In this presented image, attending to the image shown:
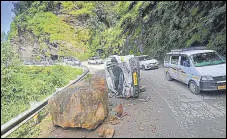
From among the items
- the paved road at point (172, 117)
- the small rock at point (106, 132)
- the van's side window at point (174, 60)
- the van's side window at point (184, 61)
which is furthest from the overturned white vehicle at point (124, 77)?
the small rock at point (106, 132)

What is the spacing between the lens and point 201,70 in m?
8.63

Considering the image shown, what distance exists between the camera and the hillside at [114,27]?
575 inches

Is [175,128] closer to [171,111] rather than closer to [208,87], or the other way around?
[171,111]

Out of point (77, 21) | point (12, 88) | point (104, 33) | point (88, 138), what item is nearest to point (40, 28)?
point (77, 21)

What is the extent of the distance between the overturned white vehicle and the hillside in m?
5.87

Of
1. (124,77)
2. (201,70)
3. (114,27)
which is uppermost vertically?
(114,27)

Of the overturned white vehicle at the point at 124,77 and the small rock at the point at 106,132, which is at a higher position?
the overturned white vehicle at the point at 124,77

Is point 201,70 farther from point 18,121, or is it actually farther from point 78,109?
point 18,121

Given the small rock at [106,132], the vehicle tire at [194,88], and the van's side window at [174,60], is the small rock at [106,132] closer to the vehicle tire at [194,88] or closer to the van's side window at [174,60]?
the vehicle tire at [194,88]

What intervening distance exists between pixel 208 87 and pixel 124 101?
3465 millimetres

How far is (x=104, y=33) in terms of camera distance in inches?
1839

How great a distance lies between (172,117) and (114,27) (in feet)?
122

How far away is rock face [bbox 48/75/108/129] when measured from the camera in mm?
6109

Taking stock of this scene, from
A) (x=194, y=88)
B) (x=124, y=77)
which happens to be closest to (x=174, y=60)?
(x=194, y=88)
